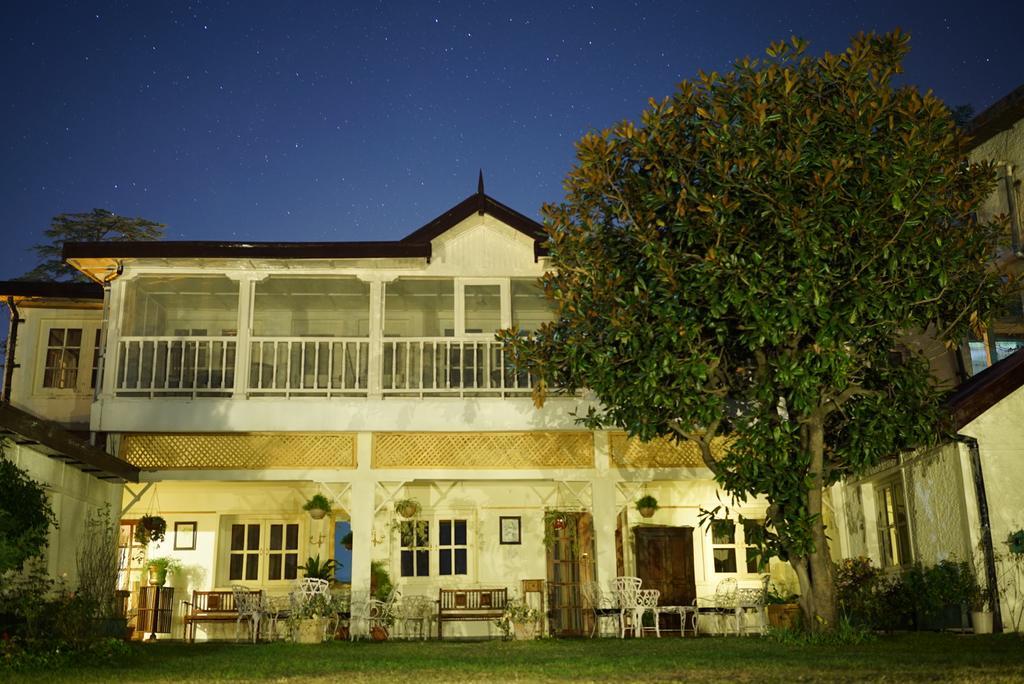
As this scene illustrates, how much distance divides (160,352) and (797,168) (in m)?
10.5

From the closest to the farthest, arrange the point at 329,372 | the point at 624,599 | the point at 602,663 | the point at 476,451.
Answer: the point at 602,663, the point at 624,599, the point at 329,372, the point at 476,451

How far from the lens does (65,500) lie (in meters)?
13.3

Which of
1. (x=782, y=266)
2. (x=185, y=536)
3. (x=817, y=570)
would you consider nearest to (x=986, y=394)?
(x=817, y=570)

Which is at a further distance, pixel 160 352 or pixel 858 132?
pixel 160 352

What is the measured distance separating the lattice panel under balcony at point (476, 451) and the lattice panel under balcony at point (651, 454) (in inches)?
16.5

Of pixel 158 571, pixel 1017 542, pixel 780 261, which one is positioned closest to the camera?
pixel 780 261

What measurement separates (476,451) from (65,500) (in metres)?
5.52

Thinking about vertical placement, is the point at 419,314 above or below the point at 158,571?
above

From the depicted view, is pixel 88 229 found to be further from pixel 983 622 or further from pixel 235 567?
pixel 983 622

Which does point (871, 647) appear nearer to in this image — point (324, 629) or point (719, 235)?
point (719, 235)

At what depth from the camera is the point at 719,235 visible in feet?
33.8

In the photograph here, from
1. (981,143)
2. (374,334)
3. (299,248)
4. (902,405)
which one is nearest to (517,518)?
(374,334)

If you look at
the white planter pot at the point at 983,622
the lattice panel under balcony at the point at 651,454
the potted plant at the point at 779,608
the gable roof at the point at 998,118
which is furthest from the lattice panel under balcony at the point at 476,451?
the gable roof at the point at 998,118

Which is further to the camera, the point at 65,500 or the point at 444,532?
the point at 444,532
